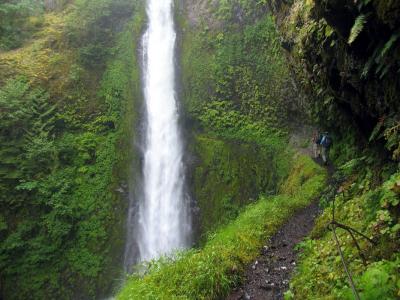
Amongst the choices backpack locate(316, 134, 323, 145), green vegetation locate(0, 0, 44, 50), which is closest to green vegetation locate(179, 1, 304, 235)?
backpack locate(316, 134, 323, 145)

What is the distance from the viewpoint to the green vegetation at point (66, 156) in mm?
12422

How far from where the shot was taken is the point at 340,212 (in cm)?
610

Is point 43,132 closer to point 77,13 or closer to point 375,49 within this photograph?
point 77,13

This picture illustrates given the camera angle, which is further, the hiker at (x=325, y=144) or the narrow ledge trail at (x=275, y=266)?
the hiker at (x=325, y=144)

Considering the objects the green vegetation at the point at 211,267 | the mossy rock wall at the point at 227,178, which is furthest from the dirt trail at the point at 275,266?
the mossy rock wall at the point at 227,178

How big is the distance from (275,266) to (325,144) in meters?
5.98

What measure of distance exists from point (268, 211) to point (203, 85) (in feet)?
26.5

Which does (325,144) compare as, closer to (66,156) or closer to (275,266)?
(275,266)

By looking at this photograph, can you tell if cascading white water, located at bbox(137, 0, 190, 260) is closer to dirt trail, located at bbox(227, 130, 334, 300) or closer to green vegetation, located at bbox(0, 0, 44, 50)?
dirt trail, located at bbox(227, 130, 334, 300)

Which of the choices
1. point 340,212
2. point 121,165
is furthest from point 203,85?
point 340,212

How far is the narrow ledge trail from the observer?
Answer: 5.64 meters

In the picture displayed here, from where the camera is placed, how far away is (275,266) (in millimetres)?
6410

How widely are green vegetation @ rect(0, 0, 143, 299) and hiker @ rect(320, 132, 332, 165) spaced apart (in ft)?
25.0

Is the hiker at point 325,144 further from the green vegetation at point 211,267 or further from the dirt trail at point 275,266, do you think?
the dirt trail at point 275,266
